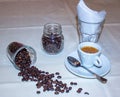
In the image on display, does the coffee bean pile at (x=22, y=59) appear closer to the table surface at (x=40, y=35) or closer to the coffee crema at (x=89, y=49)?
the table surface at (x=40, y=35)

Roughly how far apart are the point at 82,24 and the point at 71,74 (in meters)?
0.24

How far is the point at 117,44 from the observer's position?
3.53ft

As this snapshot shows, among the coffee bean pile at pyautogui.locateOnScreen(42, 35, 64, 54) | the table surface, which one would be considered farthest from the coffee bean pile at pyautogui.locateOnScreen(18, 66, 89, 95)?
the coffee bean pile at pyautogui.locateOnScreen(42, 35, 64, 54)

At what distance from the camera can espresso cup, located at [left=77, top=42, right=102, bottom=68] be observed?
846 millimetres

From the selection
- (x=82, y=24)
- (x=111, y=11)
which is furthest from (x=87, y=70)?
(x=111, y=11)

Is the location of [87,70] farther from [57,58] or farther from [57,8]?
[57,8]

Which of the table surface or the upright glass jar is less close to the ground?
the upright glass jar

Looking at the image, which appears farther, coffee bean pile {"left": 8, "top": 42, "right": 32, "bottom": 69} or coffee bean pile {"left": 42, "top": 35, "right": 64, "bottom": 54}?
coffee bean pile {"left": 42, "top": 35, "right": 64, "bottom": 54}

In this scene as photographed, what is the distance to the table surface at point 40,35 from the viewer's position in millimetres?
807

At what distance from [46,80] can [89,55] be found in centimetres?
→ 18

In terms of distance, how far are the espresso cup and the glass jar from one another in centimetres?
19

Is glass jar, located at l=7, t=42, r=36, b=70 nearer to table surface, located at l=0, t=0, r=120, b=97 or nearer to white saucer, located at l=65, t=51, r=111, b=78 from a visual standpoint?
table surface, located at l=0, t=0, r=120, b=97

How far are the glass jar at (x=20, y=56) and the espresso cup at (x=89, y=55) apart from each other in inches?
7.5

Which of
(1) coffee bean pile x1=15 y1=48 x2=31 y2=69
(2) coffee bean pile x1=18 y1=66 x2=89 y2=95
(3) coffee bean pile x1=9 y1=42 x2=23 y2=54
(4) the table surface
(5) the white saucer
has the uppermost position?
(3) coffee bean pile x1=9 y1=42 x2=23 y2=54
